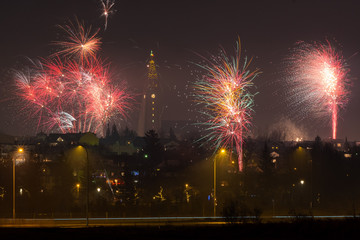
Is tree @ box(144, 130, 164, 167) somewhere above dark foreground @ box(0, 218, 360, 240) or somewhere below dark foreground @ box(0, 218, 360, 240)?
above

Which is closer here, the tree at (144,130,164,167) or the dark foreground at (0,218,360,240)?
the dark foreground at (0,218,360,240)

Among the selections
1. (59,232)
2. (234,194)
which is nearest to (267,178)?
(234,194)

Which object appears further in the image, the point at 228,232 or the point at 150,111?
the point at 150,111

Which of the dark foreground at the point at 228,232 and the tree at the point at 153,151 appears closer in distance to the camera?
the dark foreground at the point at 228,232

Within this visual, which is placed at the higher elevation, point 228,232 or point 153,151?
point 153,151

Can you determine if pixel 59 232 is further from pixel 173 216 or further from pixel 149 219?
pixel 173 216

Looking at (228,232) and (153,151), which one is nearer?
(228,232)

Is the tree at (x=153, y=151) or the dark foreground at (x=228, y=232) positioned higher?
the tree at (x=153, y=151)

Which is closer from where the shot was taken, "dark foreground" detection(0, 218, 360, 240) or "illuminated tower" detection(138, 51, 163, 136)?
"dark foreground" detection(0, 218, 360, 240)
